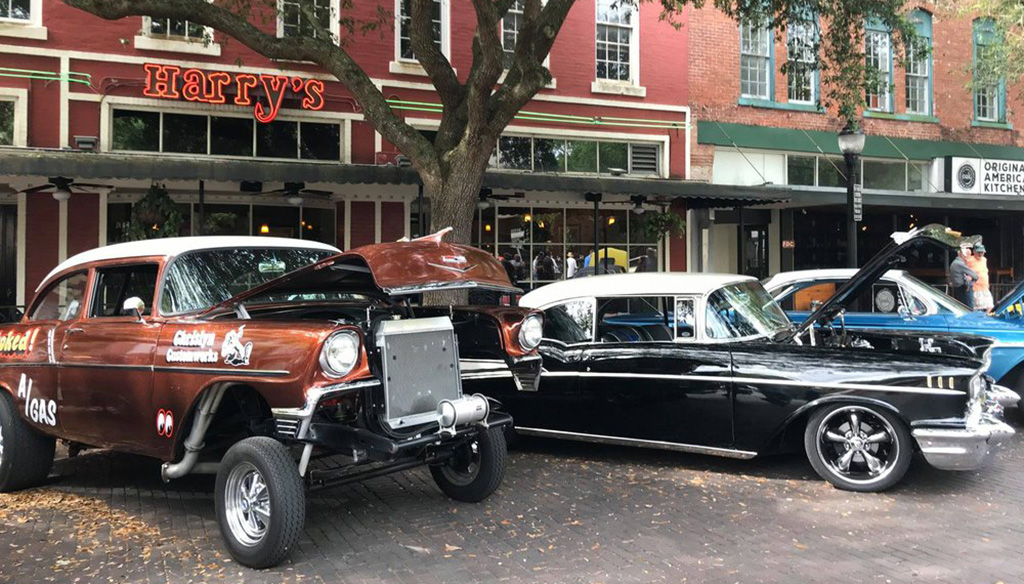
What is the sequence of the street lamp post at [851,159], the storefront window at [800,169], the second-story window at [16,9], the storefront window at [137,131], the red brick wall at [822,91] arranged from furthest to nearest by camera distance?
the storefront window at [800,169] < the red brick wall at [822,91] < the storefront window at [137,131] < the second-story window at [16,9] < the street lamp post at [851,159]

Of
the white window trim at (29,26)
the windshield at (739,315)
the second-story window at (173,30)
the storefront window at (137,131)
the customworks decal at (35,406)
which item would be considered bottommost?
the customworks decal at (35,406)

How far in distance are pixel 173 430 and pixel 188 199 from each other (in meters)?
10.3

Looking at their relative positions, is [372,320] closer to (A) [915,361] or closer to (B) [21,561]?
(B) [21,561]

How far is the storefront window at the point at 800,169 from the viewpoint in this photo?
18.5m

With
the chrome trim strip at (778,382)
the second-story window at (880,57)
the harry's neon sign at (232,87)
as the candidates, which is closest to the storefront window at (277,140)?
the harry's neon sign at (232,87)

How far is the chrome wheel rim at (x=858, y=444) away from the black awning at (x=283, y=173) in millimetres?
8147

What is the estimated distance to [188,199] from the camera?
14062 mm

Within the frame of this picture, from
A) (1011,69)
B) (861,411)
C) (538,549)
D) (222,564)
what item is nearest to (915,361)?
(861,411)

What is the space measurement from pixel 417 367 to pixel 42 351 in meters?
3.06

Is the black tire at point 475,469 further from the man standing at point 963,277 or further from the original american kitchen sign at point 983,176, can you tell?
the original american kitchen sign at point 983,176

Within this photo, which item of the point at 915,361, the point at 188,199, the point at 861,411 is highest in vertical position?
the point at 188,199

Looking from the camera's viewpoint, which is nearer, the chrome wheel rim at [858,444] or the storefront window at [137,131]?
the chrome wheel rim at [858,444]

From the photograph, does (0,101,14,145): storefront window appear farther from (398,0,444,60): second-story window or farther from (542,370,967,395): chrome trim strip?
(542,370,967,395): chrome trim strip

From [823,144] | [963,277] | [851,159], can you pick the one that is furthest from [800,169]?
[963,277]
